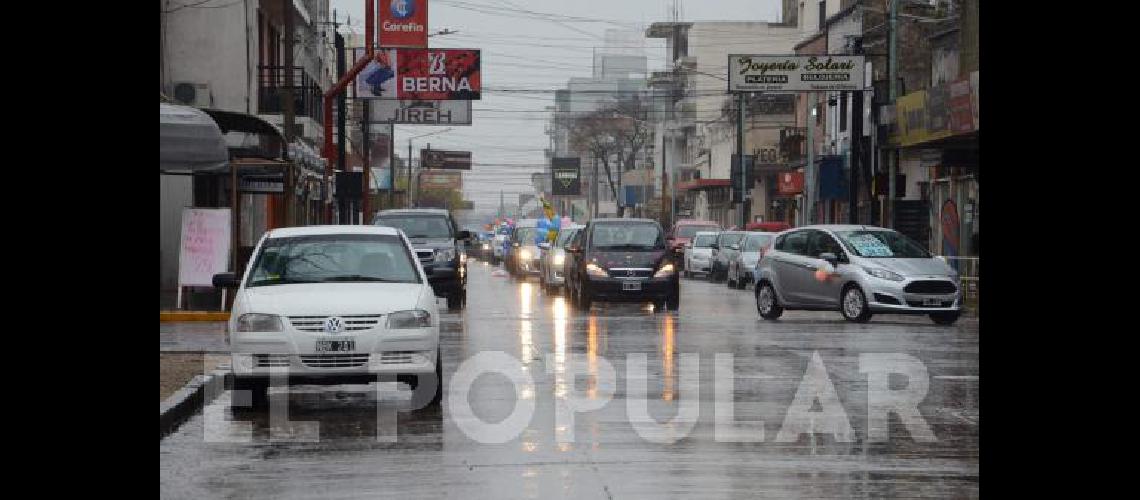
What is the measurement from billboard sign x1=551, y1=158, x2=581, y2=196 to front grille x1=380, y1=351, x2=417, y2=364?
147306 mm

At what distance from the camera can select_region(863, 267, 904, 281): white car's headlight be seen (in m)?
28.2

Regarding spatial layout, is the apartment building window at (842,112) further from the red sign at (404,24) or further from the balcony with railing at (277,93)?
the balcony with railing at (277,93)

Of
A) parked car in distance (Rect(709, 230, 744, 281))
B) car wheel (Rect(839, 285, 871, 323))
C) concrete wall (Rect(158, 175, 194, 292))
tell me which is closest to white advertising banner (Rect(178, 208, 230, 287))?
concrete wall (Rect(158, 175, 194, 292))

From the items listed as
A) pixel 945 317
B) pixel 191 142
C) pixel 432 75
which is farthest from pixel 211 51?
pixel 432 75

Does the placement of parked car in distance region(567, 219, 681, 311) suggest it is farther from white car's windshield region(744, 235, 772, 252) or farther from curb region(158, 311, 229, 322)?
white car's windshield region(744, 235, 772, 252)

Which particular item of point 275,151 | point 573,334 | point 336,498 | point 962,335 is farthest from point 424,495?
point 275,151

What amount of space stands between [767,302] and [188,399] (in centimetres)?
1651

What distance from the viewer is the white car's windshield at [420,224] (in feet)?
112

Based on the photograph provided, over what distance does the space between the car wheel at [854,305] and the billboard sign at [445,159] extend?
12103cm

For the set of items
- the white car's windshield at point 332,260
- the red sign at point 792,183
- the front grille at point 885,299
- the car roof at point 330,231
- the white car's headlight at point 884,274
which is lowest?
the front grille at point 885,299

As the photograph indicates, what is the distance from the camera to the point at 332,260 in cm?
1702

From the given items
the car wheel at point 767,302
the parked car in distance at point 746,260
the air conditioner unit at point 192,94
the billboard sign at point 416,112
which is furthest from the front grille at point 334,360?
the billboard sign at point 416,112
